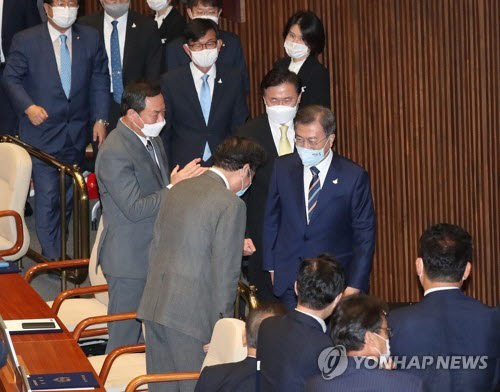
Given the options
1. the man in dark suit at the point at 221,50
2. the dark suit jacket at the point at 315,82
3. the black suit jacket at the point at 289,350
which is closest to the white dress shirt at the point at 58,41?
the man in dark suit at the point at 221,50

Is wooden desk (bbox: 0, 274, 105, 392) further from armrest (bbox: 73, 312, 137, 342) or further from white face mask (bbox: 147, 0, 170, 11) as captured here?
white face mask (bbox: 147, 0, 170, 11)

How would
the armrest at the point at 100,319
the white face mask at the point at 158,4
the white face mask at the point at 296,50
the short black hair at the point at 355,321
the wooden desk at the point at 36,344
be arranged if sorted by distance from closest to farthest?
1. the short black hair at the point at 355,321
2. the wooden desk at the point at 36,344
3. the armrest at the point at 100,319
4. the white face mask at the point at 296,50
5. the white face mask at the point at 158,4

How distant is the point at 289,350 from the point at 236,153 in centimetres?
135

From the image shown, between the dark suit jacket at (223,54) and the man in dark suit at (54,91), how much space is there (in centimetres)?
54

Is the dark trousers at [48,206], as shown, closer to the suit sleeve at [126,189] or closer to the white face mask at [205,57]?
the white face mask at [205,57]

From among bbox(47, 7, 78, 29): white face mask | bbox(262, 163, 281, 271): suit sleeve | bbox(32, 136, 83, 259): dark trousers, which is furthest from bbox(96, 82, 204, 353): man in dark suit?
bbox(47, 7, 78, 29): white face mask

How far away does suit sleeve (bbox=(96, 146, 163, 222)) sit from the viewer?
19.9 ft

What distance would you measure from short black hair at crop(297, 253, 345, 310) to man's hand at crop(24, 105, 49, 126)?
12.3 feet

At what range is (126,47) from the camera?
8.39 metres

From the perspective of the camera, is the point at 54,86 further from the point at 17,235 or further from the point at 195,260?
the point at 195,260

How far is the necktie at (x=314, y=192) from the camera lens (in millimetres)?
6230

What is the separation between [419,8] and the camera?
765 cm

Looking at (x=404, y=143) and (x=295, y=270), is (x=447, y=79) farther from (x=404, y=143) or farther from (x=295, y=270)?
(x=295, y=270)

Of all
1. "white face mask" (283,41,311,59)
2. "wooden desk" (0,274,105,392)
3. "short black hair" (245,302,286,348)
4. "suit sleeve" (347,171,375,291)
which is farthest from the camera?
"white face mask" (283,41,311,59)
